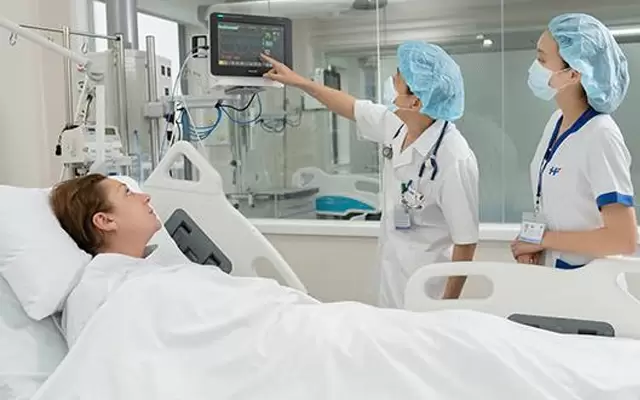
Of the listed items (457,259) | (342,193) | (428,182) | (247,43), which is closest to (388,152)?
(428,182)

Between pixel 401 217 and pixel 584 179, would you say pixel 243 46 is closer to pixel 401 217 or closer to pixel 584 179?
pixel 401 217

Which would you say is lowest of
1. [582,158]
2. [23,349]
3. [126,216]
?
[23,349]

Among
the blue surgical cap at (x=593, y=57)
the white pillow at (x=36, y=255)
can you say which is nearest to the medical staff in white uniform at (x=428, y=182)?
the blue surgical cap at (x=593, y=57)

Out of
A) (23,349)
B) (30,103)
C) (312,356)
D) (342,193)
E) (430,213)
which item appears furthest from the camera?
(342,193)

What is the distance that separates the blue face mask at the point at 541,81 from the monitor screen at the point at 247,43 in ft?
2.90

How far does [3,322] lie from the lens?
1.45m

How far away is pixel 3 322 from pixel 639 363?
1.29m

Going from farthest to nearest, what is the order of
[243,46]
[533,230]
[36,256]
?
[243,46]
[533,230]
[36,256]

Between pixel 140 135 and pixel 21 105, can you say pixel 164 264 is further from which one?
pixel 21 105

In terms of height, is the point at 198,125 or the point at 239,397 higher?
the point at 198,125

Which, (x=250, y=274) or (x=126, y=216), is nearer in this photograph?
(x=126, y=216)

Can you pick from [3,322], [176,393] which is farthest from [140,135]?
[176,393]

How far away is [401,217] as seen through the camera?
6.39 ft

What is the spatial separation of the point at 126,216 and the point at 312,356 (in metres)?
0.67
